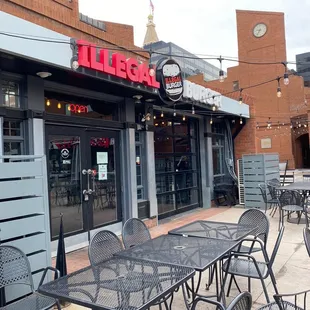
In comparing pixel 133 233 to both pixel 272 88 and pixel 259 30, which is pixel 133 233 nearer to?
pixel 272 88

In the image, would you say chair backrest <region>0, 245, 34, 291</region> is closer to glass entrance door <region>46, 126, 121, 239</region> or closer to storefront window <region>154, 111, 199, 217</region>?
glass entrance door <region>46, 126, 121, 239</region>

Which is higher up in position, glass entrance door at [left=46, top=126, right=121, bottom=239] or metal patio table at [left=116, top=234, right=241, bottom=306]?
glass entrance door at [left=46, top=126, right=121, bottom=239]

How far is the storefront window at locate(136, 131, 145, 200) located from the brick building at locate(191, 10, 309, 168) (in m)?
17.2

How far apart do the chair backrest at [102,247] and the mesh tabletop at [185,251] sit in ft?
0.74

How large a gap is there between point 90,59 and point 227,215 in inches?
209

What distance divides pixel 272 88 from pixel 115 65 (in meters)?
22.7

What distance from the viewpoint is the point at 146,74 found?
17.1ft

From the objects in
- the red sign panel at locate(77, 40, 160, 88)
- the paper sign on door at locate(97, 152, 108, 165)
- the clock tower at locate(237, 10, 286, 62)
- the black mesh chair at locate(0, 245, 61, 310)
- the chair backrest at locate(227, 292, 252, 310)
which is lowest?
the black mesh chair at locate(0, 245, 61, 310)

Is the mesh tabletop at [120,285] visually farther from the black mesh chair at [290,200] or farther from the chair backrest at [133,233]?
the black mesh chair at [290,200]

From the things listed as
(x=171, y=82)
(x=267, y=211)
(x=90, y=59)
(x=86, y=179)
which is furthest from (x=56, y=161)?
(x=267, y=211)

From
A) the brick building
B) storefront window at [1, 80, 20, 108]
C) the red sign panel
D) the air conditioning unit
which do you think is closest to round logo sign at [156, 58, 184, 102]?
the red sign panel

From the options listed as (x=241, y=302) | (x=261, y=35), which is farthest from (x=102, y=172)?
(x=261, y=35)

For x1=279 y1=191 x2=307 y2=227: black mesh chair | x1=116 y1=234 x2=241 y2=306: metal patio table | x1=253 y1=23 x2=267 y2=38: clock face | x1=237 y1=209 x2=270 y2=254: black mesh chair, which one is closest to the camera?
x1=116 y1=234 x2=241 y2=306: metal patio table

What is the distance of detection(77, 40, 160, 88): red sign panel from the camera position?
4230 mm
